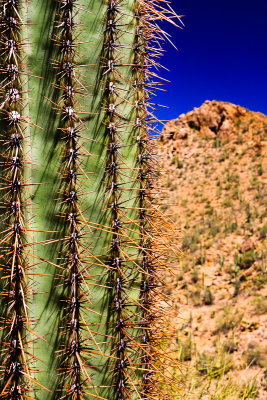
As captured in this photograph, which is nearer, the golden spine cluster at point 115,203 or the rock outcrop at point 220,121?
the golden spine cluster at point 115,203

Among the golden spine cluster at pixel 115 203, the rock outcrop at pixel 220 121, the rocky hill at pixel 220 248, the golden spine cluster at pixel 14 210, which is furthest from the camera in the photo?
the rock outcrop at pixel 220 121

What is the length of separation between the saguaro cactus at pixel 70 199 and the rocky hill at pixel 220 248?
34 centimetres

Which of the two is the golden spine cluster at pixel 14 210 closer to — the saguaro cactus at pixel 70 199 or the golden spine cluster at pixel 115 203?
the saguaro cactus at pixel 70 199

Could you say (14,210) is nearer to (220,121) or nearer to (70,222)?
(70,222)

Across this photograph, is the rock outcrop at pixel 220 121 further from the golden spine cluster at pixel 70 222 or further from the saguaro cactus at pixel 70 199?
the golden spine cluster at pixel 70 222

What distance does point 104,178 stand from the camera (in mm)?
1525

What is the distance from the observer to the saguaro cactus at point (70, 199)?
133 centimetres

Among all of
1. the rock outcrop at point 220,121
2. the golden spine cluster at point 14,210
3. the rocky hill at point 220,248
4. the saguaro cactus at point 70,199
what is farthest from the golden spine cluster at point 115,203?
the rock outcrop at point 220,121

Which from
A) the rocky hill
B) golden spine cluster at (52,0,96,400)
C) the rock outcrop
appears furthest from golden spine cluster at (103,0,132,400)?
the rock outcrop

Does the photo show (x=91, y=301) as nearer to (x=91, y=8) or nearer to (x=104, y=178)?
(x=104, y=178)

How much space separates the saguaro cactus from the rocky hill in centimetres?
34

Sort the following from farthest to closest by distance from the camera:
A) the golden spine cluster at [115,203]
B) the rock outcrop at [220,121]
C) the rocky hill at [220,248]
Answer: the rock outcrop at [220,121], the rocky hill at [220,248], the golden spine cluster at [115,203]

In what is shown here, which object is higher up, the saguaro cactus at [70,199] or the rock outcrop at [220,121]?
the rock outcrop at [220,121]

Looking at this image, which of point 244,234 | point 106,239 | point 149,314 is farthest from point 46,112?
point 244,234
